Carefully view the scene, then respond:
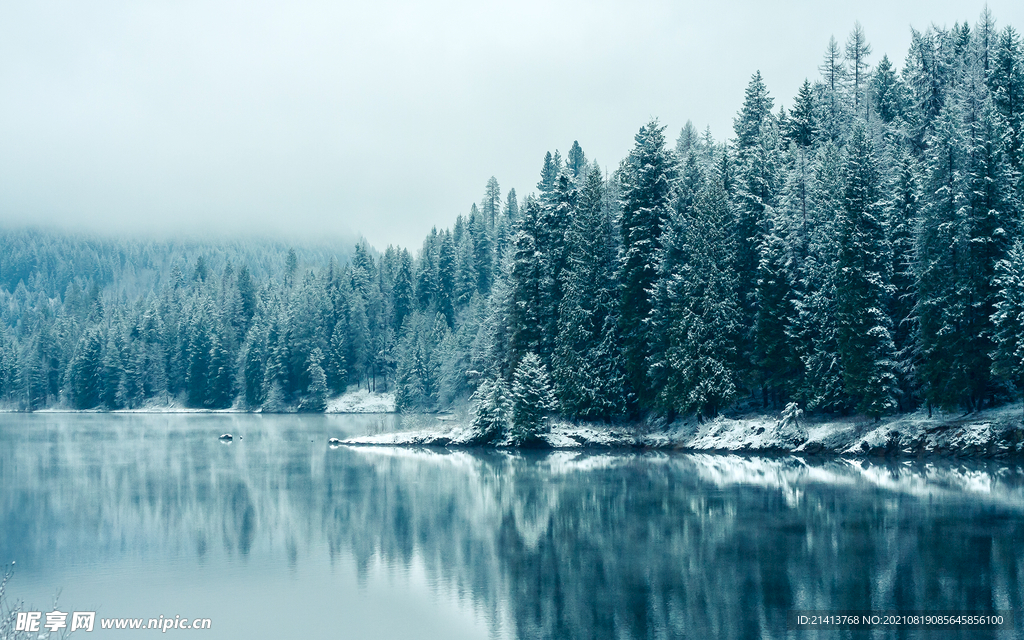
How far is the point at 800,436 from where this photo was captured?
5256 centimetres

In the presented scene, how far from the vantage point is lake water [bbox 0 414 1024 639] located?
19516 millimetres

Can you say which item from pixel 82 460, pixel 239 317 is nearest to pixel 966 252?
pixel 82 460

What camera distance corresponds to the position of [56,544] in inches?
1137

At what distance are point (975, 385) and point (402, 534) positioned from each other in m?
31.8

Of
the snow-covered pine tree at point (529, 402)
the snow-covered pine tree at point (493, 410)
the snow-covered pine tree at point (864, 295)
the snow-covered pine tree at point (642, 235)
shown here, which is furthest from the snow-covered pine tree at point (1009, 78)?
the snow-covered pine tree at point (493, 410)

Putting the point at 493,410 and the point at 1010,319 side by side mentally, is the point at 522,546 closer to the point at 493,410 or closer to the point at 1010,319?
the point at 1010,319

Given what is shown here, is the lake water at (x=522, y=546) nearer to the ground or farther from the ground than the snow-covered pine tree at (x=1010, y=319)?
nearer to the ground

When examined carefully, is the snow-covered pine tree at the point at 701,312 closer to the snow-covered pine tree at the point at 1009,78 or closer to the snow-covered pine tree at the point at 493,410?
the snow-covered pine tree at the point at 493,410

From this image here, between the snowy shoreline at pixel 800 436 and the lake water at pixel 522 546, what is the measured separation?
3.49 meters

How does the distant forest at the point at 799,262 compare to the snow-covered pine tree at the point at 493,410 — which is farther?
the snow-covered pine tree at the point at 493,410

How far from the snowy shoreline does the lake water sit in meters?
3.49

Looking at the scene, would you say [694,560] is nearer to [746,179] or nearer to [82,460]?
[746,179]

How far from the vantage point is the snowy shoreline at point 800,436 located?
44.7 metres

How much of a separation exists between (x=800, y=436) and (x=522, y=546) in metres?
30.4
